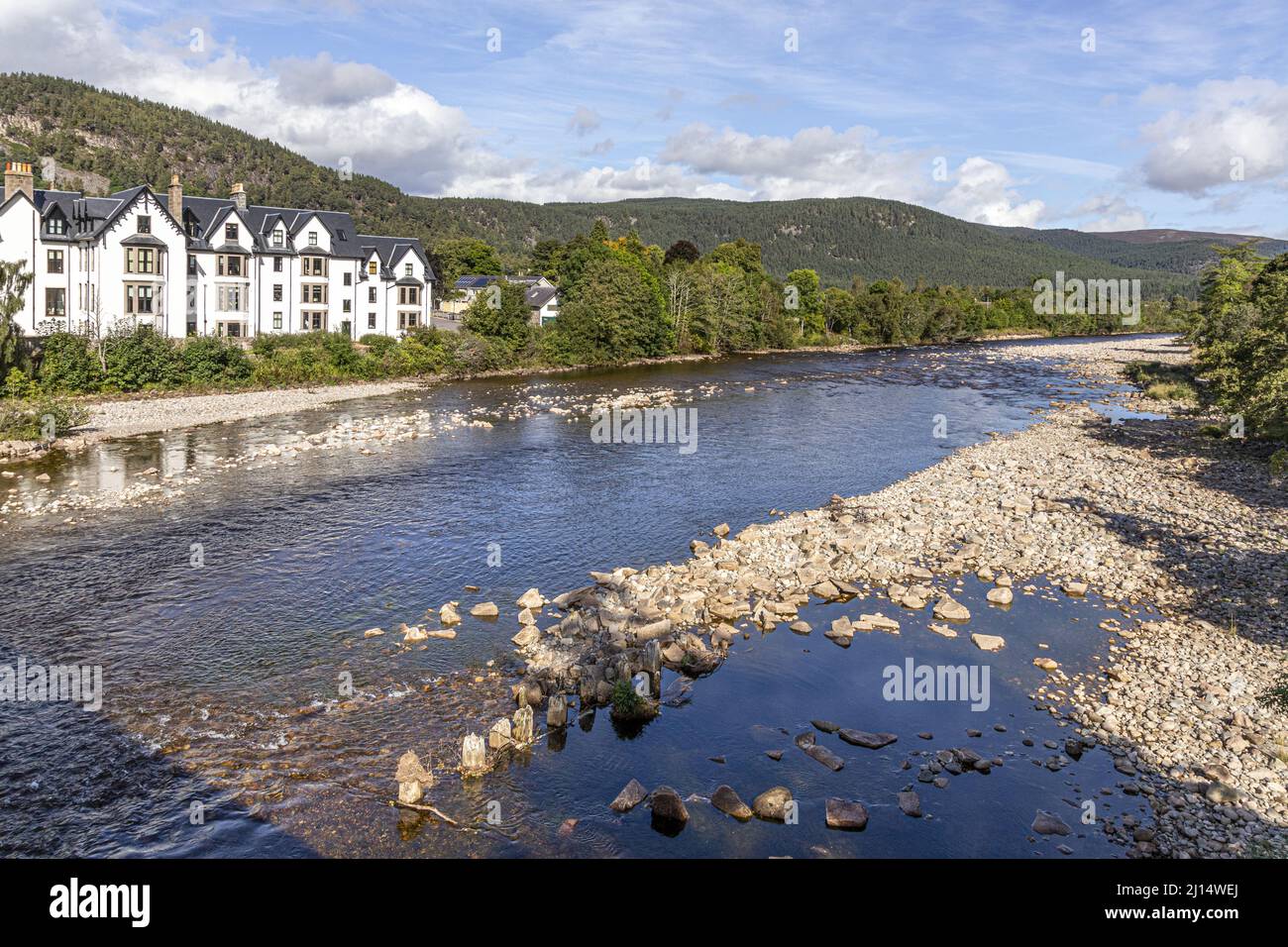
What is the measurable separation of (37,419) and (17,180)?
23.4 m

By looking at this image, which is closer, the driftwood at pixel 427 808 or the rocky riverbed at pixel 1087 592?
the driftwood at pixel 427 808

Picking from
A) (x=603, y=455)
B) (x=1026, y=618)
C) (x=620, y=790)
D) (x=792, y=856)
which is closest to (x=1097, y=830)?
(x=792, y=856)

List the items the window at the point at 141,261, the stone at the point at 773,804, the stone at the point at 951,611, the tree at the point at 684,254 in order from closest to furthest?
the stone at the point at 773,804, the stone at the point at 951,611, the window at the point at 141,261, the tree at the point at 684,254

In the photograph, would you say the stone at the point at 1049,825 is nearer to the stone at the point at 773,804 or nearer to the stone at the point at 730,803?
the stone at the point at 773,804

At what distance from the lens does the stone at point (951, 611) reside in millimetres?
21828

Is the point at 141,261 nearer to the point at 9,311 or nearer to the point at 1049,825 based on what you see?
the point at 9,311

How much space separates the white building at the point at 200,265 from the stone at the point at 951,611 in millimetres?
51785

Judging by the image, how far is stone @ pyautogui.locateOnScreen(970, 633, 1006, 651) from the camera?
20203 millimetres

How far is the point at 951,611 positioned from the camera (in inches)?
866

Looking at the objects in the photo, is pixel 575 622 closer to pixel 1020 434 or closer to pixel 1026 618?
pixel 1026 618

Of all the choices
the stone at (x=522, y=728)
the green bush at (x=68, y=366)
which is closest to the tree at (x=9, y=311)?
the green bush at (x=68, y=366)

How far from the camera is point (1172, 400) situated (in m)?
60.1

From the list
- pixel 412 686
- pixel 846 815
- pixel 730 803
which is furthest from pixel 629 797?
pixel 412 686
